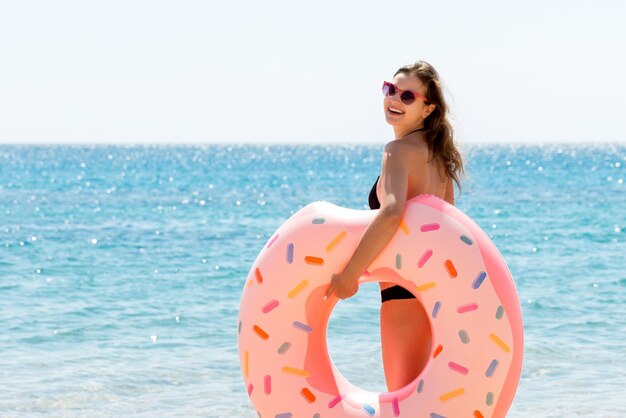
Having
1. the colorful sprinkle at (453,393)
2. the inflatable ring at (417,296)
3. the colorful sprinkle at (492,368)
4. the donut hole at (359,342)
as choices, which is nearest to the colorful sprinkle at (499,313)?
the inflatable ring at (417,296)

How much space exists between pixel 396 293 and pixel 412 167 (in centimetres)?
37

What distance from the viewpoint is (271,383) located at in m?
3.13

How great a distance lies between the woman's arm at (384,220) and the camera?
2.97 m

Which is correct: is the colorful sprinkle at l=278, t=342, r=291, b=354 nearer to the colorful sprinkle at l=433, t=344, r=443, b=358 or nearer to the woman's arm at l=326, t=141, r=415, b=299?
the woman's arm at l=326, t=141, r=415, b=299

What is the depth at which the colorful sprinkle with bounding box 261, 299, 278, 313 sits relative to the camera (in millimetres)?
3111

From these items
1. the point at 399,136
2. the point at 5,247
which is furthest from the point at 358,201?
the point at 399,136

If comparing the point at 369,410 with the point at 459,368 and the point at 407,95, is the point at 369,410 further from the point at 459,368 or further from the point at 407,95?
the point at 407,95

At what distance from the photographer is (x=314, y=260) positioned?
10.1ft

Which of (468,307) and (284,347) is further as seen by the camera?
(284,347)

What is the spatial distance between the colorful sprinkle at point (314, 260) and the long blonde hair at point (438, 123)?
1.45 feet

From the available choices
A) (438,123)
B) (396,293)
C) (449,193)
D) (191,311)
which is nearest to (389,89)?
(438,123)

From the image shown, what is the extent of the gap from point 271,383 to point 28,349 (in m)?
3.87

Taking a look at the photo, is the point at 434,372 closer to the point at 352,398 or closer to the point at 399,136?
the point at 352,398

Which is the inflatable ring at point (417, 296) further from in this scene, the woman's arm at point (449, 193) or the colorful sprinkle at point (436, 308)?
the woman's arm at point (449, 193)
